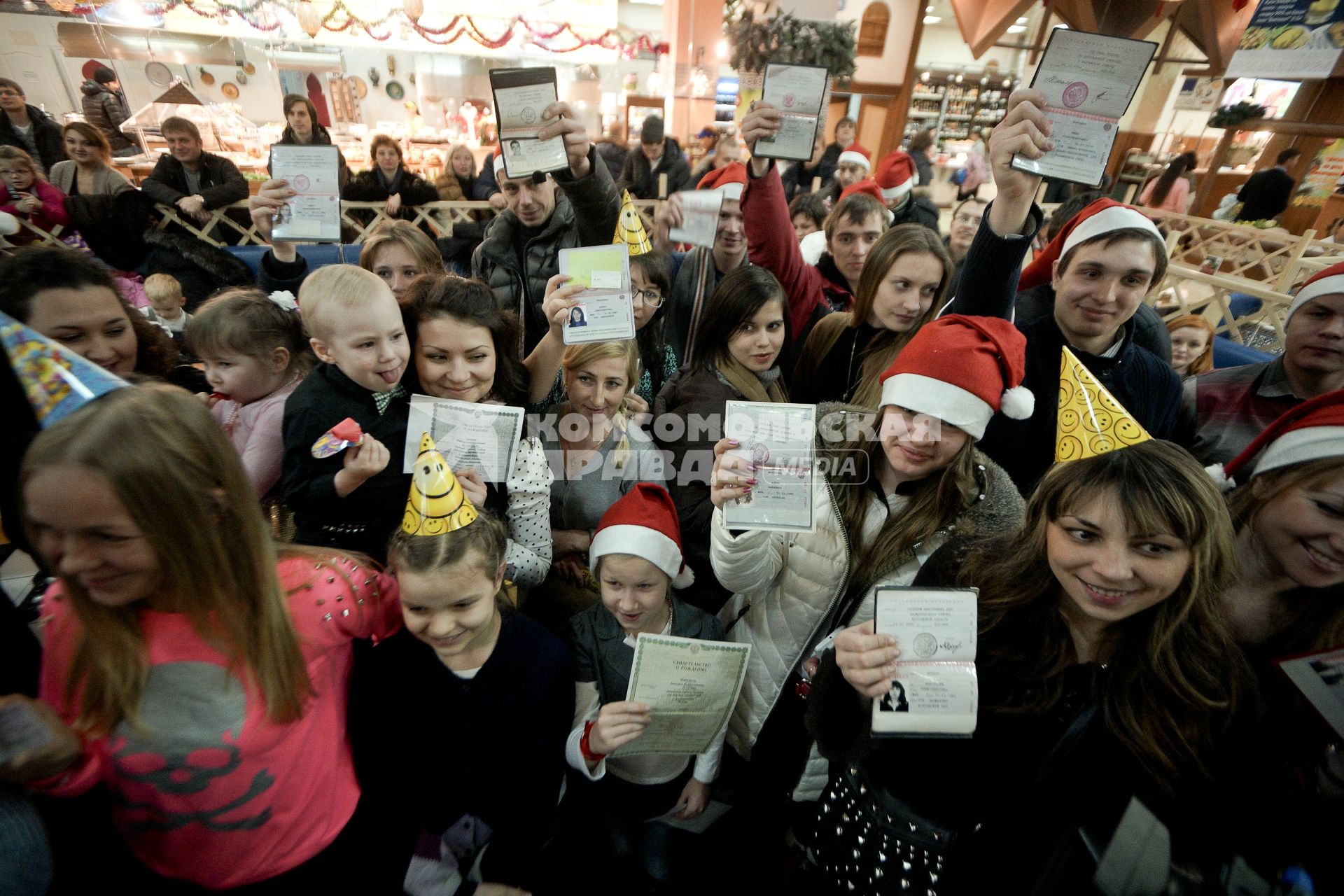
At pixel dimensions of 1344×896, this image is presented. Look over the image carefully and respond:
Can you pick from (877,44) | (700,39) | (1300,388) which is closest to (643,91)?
(700,39)

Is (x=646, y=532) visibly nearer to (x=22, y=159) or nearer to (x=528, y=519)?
(x=528, y=519)

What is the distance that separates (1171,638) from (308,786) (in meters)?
1.72

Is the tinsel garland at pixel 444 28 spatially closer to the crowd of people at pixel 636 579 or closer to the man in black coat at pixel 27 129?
the man in black coat at pixel 27 129

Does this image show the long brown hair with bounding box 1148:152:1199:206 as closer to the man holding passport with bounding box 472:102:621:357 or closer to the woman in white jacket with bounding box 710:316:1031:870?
the woman in white jacket with bounding box 710:316:1031:870

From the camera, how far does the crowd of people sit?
95cm

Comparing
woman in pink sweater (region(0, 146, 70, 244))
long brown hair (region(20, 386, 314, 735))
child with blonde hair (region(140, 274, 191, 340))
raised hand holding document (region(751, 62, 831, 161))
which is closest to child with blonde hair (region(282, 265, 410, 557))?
long brown hair (region(20, 386, 314, 735))

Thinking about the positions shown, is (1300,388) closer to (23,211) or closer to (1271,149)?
(23,211)

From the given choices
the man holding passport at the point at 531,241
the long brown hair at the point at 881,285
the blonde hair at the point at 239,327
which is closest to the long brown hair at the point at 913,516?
the long brown hair at the point at 881,285

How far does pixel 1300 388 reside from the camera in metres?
1.77

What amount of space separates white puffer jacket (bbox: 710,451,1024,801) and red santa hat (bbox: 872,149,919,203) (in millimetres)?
3251

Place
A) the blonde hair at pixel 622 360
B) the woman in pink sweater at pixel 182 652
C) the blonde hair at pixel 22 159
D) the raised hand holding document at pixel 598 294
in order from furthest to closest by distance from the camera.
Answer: the blonde hair at pixel 22 159, the blonde hair at pixel 622 360, the raised hand holding document at pixel 598 294, the woman in pink sweater at pixel 182 652

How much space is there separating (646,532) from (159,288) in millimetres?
3353

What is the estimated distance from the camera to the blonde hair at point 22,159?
3777 mm

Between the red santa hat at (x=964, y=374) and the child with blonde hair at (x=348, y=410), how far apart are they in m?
1.33
